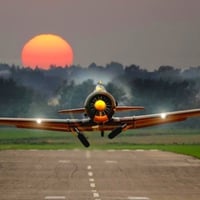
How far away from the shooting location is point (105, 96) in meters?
40.2

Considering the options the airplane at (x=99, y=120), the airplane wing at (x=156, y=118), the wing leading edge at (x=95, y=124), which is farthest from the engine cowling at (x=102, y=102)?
the airplane wing at (x=156, y=118)

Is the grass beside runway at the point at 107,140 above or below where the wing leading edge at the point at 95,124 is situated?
above

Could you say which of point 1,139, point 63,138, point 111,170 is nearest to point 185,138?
point 63,138

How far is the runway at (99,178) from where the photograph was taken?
1127 inches

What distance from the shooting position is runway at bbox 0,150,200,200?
2862 centimetres

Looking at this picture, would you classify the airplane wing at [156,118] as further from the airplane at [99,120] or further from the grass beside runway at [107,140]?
the grass beside runway at [107,140]

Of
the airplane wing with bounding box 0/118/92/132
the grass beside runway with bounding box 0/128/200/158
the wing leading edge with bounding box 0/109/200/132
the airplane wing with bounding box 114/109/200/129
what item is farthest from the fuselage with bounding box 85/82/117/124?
the grass beside runway with bounding box 0/128/200/158

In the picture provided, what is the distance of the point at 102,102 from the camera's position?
131 feet

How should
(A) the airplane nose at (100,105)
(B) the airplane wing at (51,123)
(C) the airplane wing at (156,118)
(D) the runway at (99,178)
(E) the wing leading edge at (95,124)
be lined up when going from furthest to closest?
(C) the airplane wing at (156,118), (B) the airplane wing at (51,123), (E) the wing leading edge at (95,124), (A) the airplane nose at (100,105), (D) the runway at (99,178)

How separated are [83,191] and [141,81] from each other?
274 ft

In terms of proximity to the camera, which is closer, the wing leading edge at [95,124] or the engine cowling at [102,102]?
the engine cowling at [102,102]

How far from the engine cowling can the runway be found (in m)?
3.04

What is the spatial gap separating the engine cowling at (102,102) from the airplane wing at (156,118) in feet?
5.17

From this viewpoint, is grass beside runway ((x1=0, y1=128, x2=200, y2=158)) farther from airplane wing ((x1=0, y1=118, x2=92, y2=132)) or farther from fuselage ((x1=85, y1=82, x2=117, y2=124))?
fuselage ((x1=85, y1=82, x2=117, y2=124))
